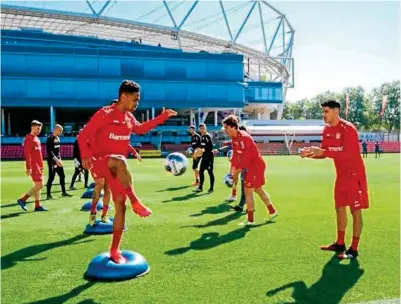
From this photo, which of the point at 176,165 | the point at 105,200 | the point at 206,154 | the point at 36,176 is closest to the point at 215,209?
the point at 176,165

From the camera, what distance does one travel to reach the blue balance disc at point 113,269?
5.54 metres

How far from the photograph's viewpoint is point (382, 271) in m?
5.84

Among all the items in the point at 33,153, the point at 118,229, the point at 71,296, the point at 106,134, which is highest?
the point at 106,134

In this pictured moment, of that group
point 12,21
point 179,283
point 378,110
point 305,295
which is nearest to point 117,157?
point 179,283

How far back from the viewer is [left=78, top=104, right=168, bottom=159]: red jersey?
241 inches

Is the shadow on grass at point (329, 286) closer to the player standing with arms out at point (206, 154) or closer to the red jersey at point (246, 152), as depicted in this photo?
the red jersey at point (246, 152)

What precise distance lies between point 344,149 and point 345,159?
17 cm

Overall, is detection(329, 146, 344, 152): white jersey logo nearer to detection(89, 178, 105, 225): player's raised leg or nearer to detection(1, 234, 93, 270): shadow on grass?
detection(89, 178, 105, 225): player's raised leg

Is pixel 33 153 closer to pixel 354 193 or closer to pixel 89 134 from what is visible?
pixel 89 134

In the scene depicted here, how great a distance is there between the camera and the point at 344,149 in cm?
643

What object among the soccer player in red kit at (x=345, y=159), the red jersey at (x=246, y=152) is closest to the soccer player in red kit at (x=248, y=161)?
the red jersey at (x=246, y=152)

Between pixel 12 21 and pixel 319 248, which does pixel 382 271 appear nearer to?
pixel 319 248

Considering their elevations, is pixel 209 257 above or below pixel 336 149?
below

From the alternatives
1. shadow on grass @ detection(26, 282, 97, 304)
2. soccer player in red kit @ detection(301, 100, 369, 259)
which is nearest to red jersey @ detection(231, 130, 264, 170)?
soccer player in red kit @ detection(301, 100, 369, 259)
